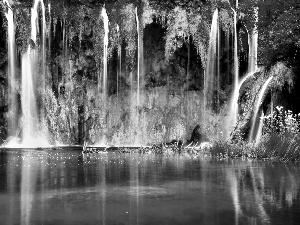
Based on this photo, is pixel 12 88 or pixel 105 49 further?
pixel 105 49

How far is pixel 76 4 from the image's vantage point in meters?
31.2

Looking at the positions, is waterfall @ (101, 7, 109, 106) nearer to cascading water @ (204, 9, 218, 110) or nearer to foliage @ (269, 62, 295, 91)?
cascading water @ (204, 9, 218, 110)

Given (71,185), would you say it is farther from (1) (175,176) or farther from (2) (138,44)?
(2) (138,44)

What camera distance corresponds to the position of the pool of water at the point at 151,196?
A: 5844 millimetres

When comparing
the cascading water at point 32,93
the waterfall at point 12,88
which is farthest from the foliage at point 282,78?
the waterfall at point 12,88

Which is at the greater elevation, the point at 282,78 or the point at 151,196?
the point at 282,78

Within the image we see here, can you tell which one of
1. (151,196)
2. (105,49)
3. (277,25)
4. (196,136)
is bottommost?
(151,196)

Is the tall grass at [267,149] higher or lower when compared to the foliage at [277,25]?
lower

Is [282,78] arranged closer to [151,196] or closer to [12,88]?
[151,196]

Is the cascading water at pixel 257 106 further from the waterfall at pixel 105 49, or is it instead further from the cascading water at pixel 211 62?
the waterfall at pixel 105 49

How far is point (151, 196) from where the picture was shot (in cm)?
747

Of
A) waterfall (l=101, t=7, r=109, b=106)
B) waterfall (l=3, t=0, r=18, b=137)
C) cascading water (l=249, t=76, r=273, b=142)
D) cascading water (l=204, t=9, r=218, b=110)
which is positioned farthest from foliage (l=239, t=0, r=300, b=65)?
waterfall (l=3, t=0, r=18, b=137)

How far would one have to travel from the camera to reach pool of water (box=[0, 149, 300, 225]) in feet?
19.2

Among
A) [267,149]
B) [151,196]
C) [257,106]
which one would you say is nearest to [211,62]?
[257,106]
